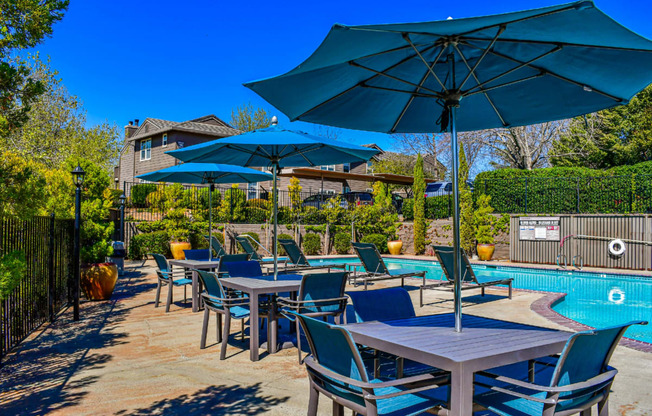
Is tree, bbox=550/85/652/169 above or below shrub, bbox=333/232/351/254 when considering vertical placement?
above

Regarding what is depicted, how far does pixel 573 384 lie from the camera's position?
2.17 metres

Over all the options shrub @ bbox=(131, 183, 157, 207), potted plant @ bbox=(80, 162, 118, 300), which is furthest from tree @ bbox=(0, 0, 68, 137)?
shrub @ bbox=(131, 183, 157, 207)

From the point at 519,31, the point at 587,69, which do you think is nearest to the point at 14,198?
the point at 519,31

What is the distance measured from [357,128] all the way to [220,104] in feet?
130

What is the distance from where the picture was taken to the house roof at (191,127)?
1108 inches

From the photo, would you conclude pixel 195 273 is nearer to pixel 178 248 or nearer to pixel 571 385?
pixel 571 385

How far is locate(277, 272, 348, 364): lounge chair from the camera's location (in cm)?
474

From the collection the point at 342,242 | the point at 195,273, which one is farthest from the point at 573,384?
the point at 342,242

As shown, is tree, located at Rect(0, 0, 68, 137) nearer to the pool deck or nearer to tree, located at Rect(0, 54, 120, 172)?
the pool deck

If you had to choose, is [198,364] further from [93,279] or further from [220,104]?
[220,104]

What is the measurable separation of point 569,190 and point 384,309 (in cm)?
1648

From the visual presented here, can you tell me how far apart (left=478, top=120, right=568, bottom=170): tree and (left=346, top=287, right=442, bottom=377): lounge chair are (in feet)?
80.0

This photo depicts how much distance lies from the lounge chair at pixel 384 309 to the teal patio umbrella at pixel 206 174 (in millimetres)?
5505

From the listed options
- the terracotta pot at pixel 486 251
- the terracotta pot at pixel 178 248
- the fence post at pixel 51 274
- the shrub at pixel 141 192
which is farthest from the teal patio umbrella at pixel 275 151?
the shrub at pixel 141 192
